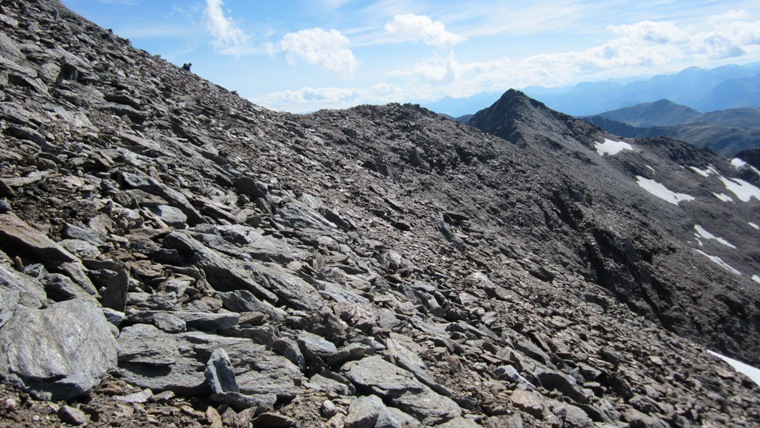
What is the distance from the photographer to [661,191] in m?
80.3

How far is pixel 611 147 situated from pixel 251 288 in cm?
9393

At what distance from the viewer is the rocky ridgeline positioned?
6.62 meters

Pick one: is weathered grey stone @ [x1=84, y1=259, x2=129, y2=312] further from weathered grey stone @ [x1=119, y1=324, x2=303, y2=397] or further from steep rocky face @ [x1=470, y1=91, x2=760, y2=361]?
steep rocky face @ [x1=470, y1=91, x2=760, y2=361]

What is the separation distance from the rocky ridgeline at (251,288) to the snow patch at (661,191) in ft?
198

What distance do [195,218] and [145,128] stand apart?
26.0 ft

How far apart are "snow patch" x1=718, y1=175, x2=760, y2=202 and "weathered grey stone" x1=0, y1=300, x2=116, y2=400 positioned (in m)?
115

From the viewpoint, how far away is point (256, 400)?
6.82m

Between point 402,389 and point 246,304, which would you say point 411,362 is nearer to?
point 402,389

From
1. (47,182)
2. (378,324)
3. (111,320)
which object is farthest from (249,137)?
(111,320)

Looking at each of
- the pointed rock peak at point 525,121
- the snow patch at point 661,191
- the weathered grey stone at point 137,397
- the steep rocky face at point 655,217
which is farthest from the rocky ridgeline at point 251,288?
the snow patch at point 661,191

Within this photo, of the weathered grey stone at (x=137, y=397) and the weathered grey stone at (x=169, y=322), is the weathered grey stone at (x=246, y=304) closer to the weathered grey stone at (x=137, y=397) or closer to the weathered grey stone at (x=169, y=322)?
the weathered grey stone at (x=169, y=322)

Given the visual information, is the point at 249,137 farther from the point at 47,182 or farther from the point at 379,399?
the point at 379,399

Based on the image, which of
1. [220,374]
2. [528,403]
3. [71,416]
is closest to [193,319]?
[220,374]

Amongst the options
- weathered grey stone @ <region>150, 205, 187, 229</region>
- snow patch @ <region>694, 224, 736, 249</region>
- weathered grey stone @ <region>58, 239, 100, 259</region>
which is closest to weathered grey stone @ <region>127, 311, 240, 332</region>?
weathered grey stone @ <region>58, 239, 100, 259</region>
